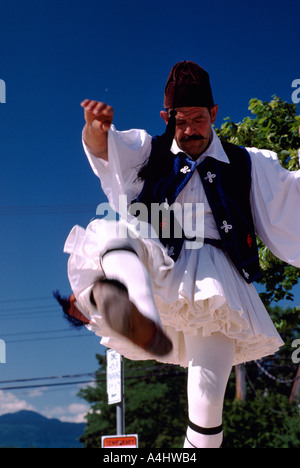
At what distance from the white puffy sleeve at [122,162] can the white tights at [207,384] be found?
0.79 meters

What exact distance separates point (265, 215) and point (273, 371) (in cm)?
2799

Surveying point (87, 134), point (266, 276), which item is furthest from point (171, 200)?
point (266, 276)

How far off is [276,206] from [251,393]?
26.4m

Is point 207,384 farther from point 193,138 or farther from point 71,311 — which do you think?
point 193,138

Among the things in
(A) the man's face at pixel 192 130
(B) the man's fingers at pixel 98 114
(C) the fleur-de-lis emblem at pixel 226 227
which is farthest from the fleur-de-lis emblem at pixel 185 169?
(B) the man's fingers at pixel 98 114

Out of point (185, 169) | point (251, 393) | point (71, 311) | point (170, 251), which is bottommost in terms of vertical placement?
point (251, 393)

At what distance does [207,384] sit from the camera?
8.73 ft

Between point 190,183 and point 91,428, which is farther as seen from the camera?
point 91,428

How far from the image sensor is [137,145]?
2.96 metres

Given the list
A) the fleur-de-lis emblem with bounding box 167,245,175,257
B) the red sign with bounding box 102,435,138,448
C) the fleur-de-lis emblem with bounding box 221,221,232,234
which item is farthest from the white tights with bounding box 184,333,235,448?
the red sign with bounding box 102,435,138,448

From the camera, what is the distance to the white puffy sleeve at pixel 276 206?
3.06 metres

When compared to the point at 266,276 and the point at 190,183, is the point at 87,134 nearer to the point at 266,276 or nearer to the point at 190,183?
the point at 190,183

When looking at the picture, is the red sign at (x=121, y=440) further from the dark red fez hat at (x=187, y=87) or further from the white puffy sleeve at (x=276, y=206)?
the dark red fez hat at (x=187, y=87)

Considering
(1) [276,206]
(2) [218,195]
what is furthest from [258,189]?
(2) [218,195]
